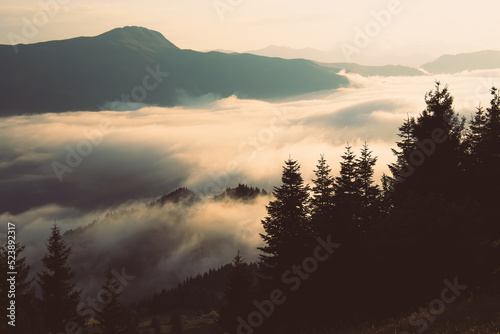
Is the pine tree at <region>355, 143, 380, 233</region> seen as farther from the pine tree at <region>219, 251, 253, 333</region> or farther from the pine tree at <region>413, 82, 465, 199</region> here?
the pine tree at <region>413, 82, 465, 199</region>

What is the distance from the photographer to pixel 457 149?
29281mm

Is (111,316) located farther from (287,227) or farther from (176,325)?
(176,325)

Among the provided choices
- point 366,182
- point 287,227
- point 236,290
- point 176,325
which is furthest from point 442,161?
point 176,325

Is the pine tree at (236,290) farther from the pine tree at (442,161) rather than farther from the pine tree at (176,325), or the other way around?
the pine tree at (176,325)

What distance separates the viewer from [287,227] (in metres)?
33.2

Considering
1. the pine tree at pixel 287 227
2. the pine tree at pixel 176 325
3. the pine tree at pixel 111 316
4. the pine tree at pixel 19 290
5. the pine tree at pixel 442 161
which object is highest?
the pine tree at pixel 442 161

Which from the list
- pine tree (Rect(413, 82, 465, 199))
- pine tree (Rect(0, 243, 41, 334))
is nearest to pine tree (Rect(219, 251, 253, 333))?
pine tree (Rect(0, 243, 41, 334))

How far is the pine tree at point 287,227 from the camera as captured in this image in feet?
106

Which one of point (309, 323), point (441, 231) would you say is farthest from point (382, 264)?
point (309, 323)

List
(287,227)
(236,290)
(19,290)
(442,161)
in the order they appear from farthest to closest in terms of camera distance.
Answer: (236,290) → (19,290) → (287,227) → (442,161)

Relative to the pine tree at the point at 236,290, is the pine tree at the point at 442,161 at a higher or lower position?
higher

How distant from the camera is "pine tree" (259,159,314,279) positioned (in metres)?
32.3

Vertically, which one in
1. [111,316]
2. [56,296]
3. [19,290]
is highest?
[19,290]

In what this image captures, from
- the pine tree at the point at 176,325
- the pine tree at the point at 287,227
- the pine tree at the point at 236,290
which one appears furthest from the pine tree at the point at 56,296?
the pine tree at the point at 176,325
